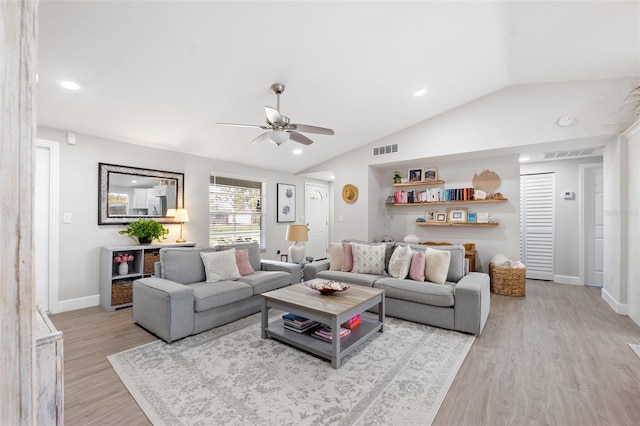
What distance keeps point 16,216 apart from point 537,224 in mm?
6757

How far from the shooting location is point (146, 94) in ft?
10.1

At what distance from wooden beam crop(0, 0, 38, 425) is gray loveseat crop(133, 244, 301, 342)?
7.45ft

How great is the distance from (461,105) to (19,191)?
5195 millimetres

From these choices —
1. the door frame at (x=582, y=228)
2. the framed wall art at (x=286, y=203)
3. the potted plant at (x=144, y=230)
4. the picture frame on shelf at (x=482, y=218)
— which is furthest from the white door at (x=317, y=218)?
the door frame at (x=582, y=228)

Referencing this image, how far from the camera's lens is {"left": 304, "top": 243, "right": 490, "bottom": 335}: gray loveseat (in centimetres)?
296

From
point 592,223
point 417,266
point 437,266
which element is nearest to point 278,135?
point 417,266

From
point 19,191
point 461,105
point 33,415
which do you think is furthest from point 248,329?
point 461,105

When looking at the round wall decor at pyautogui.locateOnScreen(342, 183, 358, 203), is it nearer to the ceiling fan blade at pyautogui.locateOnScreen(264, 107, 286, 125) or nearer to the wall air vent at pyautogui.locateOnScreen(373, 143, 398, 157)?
the wall air vent at pyautogui.locateOnScreen(373, 143, 398, 157)

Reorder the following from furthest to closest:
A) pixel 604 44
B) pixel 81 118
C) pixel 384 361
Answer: pixel 81 118 < pixel 604 44 < pixel 384 361

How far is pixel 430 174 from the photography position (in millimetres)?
5492

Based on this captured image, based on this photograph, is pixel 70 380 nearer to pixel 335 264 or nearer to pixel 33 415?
pixel 33 415

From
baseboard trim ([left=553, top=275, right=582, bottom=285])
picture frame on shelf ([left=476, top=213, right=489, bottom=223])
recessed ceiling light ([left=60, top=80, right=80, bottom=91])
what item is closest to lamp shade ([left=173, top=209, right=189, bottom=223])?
recessed ceiling light ([left=60, top=80, right=80, bottom=91])

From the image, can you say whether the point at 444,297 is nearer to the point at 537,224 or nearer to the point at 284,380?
the point at 284,380

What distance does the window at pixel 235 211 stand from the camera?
5.33 meters
